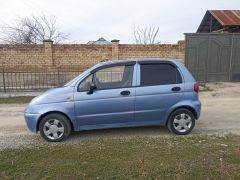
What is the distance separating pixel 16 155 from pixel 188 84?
141 inches

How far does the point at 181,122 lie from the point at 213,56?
10.0 m

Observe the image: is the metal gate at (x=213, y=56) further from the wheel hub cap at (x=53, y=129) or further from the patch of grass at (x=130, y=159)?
the wheel hub cap at (x=53, y=129)

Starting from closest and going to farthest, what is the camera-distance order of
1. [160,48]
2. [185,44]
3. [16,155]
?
[16,155], [185,44], [160,48]

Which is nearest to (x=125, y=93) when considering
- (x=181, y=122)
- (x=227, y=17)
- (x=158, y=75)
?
(x=158, y=75)

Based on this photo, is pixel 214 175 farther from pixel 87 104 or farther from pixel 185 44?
pixel 185 44

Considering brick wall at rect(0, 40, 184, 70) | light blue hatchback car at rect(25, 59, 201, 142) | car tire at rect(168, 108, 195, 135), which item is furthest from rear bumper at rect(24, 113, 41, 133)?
brick wall at rect(0, 40, 184, 70)

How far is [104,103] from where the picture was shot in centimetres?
516

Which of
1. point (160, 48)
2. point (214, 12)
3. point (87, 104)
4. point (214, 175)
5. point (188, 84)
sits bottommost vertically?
point (214, 175)

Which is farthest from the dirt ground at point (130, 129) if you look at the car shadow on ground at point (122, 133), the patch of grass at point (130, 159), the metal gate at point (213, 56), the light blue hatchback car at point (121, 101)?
the metal gate at point (213, 56)

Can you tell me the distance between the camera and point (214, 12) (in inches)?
685

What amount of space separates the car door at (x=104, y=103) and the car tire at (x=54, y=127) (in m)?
0.29

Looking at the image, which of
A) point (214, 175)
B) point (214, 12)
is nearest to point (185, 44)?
point (214, 12)

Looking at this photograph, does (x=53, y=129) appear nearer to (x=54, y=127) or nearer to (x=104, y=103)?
(x=54, y=127)

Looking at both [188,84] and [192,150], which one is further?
[188,84]
